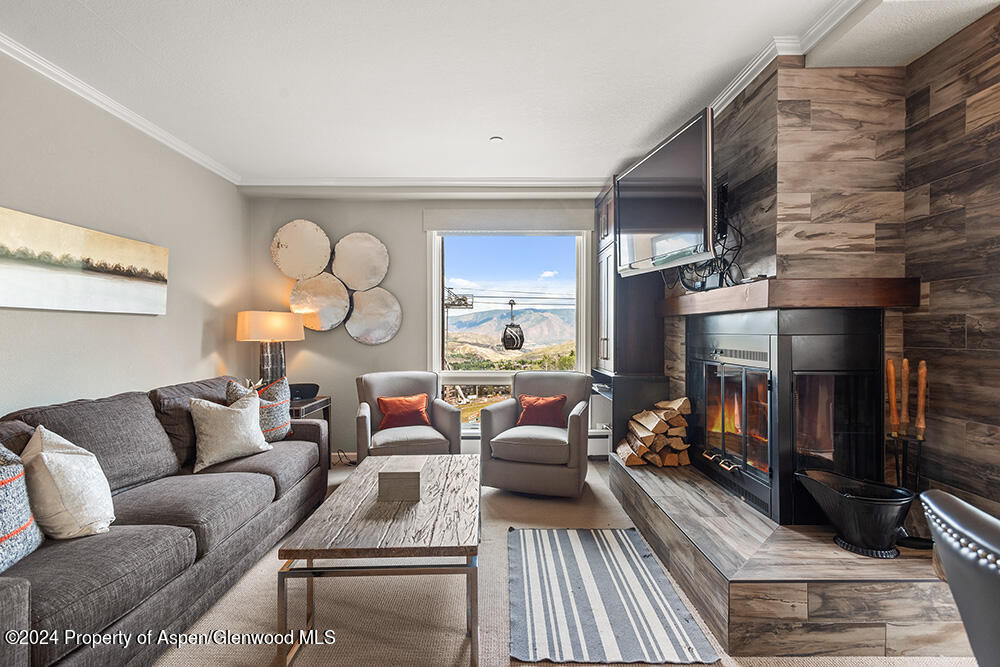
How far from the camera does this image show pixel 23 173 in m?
2.56

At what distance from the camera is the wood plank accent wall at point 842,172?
2.37m

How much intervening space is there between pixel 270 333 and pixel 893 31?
414cm

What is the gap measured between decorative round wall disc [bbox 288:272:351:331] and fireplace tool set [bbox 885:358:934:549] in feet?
13.1

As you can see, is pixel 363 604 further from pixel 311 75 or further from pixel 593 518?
pixel 311 75

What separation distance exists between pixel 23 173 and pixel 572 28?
267cm

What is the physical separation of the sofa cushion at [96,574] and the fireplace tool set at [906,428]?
2.84m

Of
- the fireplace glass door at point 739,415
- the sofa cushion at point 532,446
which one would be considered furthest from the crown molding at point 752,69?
the sofa cushion at point 532,446

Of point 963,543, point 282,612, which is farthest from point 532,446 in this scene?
point 963,543

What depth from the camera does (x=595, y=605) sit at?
2.25m

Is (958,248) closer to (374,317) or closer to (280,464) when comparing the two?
(280,464)

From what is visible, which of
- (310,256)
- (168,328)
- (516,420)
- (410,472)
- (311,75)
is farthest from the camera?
(310,256)

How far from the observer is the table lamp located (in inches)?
165

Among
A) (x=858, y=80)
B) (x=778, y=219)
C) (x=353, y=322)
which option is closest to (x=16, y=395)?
(x=353, y=322)

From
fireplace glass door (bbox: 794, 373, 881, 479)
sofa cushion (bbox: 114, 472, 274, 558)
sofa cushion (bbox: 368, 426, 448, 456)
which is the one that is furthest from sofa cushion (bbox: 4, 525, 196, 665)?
fireplace glass door (bbox: 794, 373, 881, 479)
